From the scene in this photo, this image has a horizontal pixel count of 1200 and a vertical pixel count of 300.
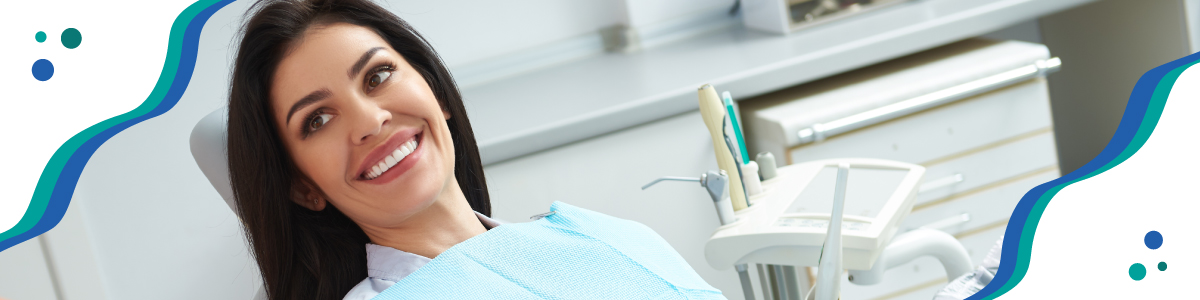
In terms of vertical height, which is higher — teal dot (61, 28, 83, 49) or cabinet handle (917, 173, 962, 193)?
teal dot (61, 28, 83, 49)

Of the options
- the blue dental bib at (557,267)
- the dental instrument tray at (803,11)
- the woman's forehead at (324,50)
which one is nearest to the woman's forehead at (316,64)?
the woman's forehead at (324,50)

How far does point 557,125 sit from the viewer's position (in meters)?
1.56

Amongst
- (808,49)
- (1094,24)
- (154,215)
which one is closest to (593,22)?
(808,49)

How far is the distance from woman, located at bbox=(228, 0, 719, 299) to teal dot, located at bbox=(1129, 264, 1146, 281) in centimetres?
66

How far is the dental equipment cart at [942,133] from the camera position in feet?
5.32

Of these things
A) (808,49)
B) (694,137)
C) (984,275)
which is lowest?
(984,275)

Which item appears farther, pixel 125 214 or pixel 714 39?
pixel 714 39

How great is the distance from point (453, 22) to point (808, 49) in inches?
36.5

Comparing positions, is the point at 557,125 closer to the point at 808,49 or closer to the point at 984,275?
the point at 808,49

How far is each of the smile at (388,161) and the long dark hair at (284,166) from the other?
0.34 ft

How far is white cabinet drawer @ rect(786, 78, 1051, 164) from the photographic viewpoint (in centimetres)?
165

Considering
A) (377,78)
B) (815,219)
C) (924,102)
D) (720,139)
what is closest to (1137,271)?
(815,219)

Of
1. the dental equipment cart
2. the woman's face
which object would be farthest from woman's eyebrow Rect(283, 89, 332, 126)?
the dental equipment cart

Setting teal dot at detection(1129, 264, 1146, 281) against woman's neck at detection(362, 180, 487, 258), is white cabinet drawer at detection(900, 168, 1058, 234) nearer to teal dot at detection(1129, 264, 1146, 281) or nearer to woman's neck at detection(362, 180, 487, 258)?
teal dot at detection(1129, 264, 1146, 281)
